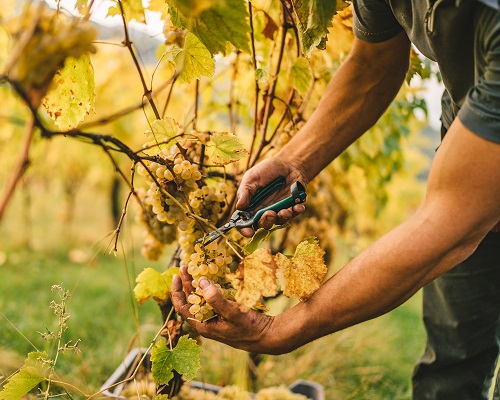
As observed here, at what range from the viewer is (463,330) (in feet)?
5.99

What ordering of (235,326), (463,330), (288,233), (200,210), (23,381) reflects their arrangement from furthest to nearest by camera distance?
(288,233) → (463,330) → (200,210) → (23,381) → (235,326)

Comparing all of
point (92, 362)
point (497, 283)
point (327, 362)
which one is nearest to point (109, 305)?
point (92, 362)

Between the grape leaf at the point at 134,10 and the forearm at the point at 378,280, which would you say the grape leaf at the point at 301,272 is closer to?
the forearm at the point at 378,280

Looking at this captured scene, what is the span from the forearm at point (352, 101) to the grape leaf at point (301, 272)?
396mm

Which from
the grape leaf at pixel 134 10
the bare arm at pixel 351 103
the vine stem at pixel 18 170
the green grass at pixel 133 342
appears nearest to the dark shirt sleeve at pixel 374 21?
the bare arm at pixel 351 103

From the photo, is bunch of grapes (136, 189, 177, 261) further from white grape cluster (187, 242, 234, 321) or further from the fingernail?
the fingernail

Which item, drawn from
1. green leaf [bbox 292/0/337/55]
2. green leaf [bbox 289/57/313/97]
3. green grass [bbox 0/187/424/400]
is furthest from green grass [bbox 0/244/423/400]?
green leaf [bbox 292/0/337/55]

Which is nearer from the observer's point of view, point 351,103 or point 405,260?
point 405,260

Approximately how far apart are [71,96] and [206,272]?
18.7 inches

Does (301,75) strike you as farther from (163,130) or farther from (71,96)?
(71,96)

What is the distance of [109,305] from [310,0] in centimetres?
377

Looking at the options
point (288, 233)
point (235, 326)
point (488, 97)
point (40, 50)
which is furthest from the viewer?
point (288, 233)

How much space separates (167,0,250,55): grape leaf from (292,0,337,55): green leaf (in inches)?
4.9

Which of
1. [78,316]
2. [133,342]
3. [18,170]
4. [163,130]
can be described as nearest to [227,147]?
[163,130]
